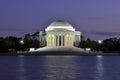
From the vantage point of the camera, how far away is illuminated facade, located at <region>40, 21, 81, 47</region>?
504ft

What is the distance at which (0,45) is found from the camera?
498 ft

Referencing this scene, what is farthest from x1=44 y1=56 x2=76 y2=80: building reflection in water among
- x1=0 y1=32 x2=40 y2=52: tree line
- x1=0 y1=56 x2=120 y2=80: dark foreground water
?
x1=0 y1=32 x2=40 y2=52: tree line

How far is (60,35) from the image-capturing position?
508ft

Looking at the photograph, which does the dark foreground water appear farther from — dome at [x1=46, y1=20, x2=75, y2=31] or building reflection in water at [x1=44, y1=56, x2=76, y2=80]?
dome at [x1=46, y1=20, x2=75, y2=31]

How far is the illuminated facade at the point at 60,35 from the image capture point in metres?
154

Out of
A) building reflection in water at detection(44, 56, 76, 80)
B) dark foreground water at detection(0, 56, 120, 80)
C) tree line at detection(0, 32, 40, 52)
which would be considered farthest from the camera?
tree line at detection(0, 32, 40, 52)

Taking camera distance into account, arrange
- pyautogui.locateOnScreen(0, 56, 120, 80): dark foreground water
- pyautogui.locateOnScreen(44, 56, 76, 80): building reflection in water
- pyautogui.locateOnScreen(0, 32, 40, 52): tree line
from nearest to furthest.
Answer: pyautogui.locateOnScreen(44, 56, 76, 80): building reflection in water < pyautogui.locateOnScreen(0, 56, 120, 80): dark foreground water < pyautogui.locateOnScreen(0, 32, 40, 52): tree line

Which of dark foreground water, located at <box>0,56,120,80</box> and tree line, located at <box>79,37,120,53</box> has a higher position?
tree line, located at <box>79,37,120,53</box>

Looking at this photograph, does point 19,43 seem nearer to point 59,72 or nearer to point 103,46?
point 103,46

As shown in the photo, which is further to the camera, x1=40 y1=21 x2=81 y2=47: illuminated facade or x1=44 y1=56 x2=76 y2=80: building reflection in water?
x1=40 y1=21 x2=81 y2=47: illuminated facade

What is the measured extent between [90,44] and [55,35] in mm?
13793

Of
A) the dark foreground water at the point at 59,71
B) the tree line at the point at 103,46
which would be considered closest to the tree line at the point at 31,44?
the tree line at the point at 103,46

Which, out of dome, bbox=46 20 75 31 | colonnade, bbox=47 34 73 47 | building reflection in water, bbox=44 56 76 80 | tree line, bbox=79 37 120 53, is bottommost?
building reflection in water, bbox=44 56 76 80

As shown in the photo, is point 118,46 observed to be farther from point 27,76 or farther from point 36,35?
point 27,76
